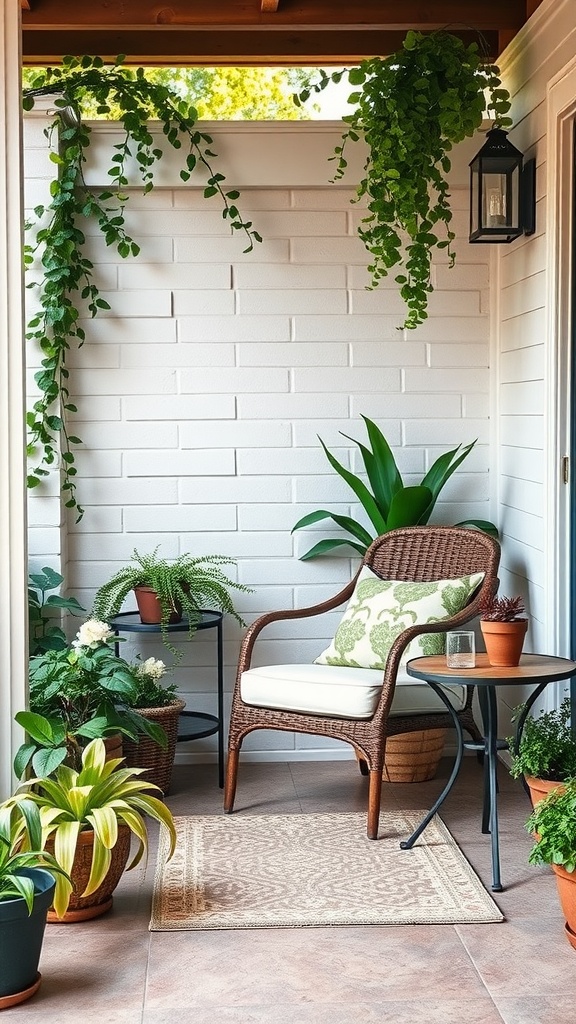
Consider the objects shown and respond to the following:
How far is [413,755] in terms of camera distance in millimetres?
4168

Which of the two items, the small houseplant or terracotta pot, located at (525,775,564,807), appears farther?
the small houseplant

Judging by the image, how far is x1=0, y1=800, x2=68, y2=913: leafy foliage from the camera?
8.16 feet

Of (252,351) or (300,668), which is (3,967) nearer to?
(300,668)

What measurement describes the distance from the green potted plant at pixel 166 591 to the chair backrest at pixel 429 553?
580 millimetres

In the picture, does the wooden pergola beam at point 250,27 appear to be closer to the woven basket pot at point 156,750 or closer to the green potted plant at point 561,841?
the woven basket pot at point 156,750

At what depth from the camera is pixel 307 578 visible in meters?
4.64

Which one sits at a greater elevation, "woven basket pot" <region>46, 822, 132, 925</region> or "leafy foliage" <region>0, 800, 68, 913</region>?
"leafy foliage" <region>0, 800, 68, 913</region>

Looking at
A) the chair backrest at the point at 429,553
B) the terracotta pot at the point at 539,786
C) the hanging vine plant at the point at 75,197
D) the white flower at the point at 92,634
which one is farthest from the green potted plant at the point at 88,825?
the hanging vine plant at the point at 75,197

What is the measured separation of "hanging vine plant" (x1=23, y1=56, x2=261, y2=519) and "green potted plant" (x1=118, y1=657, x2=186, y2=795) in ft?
2.54

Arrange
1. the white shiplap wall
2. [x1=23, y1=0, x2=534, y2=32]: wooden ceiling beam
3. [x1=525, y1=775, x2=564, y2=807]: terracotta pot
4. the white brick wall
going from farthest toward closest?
1. the white brick wall
2. [x1=23, y1=0, x2=534, y2=32]: wooden ceiling beam
3. the white shiplap wall
4. [x1=525, y1=775, x2=564, y2=807]: terracotta pot

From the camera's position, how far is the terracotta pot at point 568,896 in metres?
2.70

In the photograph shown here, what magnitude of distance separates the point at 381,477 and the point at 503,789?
1225 millimetres

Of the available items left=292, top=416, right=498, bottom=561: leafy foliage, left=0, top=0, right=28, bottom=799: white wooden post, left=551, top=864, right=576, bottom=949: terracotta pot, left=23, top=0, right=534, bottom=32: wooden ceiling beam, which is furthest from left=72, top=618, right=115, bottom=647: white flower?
left=23, top=0, right=534, bottom=32: wooden ceiling beam

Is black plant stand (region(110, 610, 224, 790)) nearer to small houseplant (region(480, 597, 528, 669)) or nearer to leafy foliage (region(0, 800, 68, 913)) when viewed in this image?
small houseplant (region(480, 597, 528, 669))
